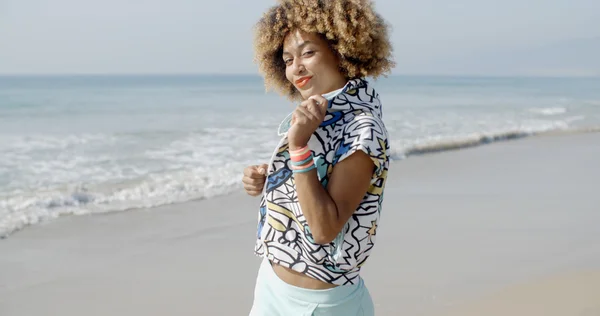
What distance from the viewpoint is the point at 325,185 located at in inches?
67.2

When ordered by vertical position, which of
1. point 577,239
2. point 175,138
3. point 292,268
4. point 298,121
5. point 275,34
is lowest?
point 175,138

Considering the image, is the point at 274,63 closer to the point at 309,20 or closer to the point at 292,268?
the point at 309,20

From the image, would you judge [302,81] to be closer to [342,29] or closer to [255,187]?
[342,29]

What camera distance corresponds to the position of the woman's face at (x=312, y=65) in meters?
1.87

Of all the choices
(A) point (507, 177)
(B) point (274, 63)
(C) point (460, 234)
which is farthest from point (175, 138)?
Answer: (B) point (274, 63)

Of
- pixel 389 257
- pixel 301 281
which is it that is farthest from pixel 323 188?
pixel 389 257

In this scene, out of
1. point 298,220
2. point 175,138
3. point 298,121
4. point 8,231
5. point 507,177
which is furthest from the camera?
point 175,138

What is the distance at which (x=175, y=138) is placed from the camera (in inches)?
624

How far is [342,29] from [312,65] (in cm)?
14

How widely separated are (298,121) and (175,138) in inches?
572

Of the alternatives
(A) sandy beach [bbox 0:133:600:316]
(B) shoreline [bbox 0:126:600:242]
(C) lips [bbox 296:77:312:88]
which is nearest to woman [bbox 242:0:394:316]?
(C) lips [bbox 296:77:312:88]

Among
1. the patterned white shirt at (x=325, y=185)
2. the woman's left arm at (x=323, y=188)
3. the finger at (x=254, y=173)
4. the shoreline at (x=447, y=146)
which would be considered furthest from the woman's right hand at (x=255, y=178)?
the shoreline at (x=447, y=146)

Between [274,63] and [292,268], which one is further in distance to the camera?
[274,63]

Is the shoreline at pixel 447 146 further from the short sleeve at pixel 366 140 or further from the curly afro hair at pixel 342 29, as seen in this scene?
the short sleeve at pixel 366 140
